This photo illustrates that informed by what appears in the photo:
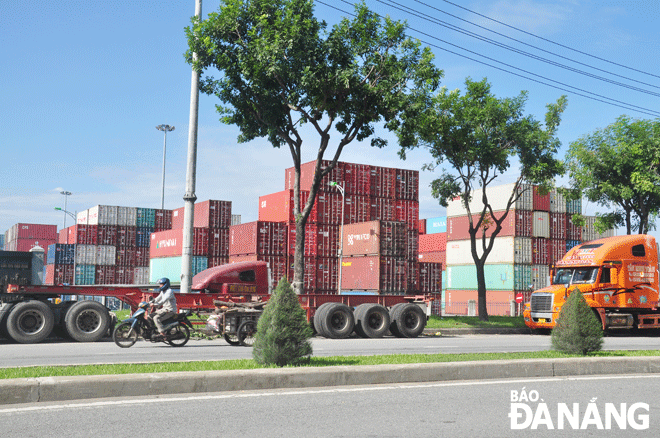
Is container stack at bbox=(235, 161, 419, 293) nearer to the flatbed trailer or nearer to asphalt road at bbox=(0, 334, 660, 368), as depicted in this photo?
the flatbed trailer

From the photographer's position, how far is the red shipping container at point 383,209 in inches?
1481

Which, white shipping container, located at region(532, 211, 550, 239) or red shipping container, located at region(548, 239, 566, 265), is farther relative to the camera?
white shipping container, located at region(532, 211, 550, 239)

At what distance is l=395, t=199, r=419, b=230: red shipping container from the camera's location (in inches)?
1490

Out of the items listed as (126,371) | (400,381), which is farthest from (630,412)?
(126,371)

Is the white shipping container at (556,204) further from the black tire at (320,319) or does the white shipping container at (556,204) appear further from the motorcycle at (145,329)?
the motorcycle at (145,329)

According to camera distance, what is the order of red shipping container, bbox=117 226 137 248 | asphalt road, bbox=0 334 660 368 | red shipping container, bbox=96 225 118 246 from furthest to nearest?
red shipping container, bbox=117 226 137 248
red shipping container, bbox=96 225 118 246
asphalt road, bbox=0 334 660 368

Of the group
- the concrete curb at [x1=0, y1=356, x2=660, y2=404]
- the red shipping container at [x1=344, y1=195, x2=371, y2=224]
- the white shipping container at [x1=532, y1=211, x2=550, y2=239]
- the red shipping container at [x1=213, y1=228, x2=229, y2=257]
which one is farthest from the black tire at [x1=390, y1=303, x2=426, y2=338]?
the white shipping container at [x1=532, y1=211, x2=550, y2=239]

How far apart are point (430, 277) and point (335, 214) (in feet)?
23.0

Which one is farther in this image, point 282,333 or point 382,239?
point 382,239

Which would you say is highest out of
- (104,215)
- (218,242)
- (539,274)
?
(104,215)

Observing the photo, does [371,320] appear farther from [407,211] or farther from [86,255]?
[86,255]

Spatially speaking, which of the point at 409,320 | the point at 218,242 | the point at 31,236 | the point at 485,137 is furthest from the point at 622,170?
the point at 31,236

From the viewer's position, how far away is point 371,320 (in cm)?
2089

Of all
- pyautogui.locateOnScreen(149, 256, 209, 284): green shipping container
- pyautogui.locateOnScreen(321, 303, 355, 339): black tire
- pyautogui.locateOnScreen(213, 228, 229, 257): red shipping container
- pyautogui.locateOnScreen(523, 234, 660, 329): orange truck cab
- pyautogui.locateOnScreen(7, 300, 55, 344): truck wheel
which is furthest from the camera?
pyautogui.locateOnScreen(213, 228, 229, 257): red shipping container
